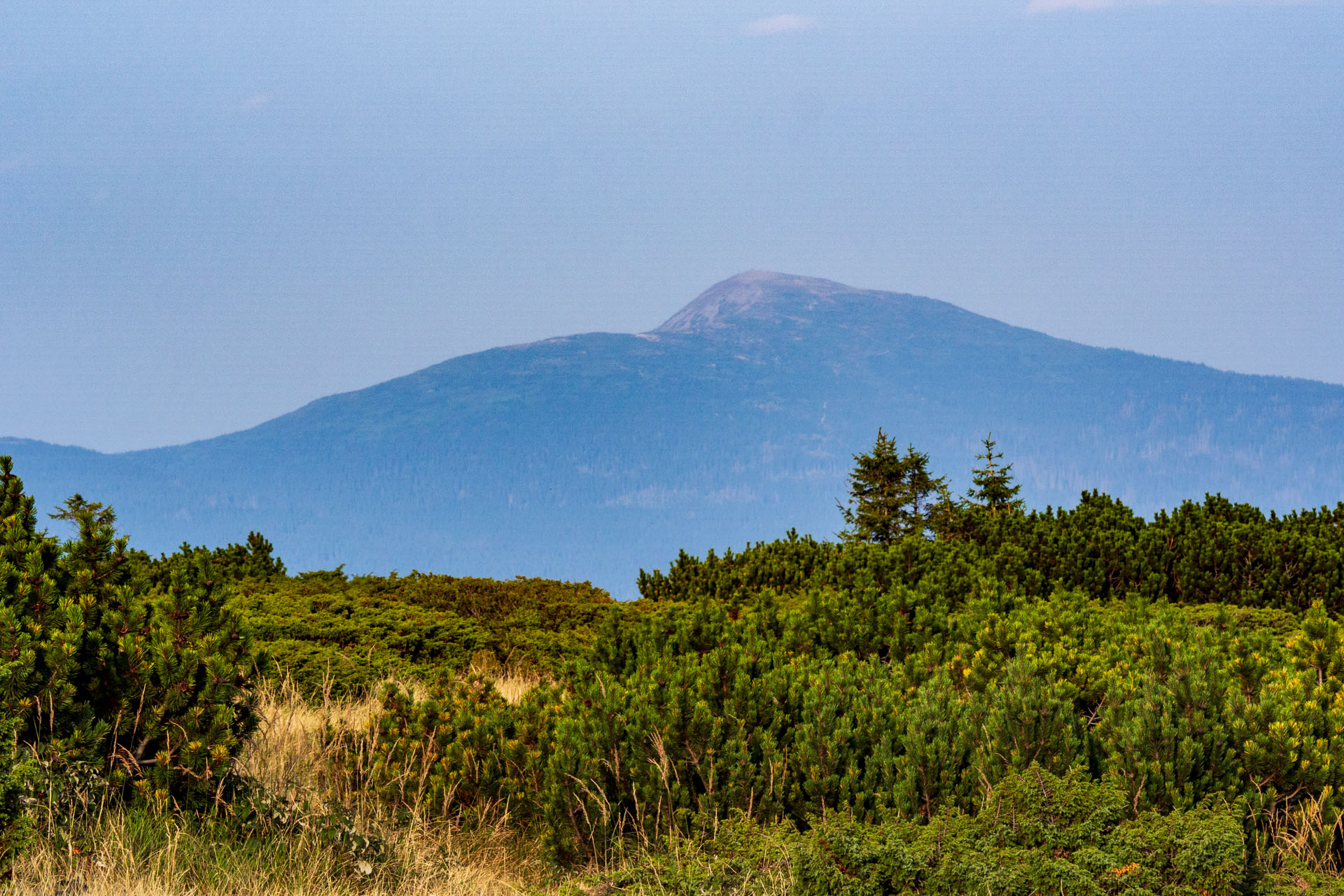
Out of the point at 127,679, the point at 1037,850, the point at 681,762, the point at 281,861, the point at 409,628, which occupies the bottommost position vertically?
the point at 281,861

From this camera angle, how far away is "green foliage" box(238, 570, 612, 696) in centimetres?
866

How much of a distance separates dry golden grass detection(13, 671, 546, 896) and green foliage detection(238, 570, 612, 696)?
214 centimetres

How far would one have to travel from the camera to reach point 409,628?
9781mm

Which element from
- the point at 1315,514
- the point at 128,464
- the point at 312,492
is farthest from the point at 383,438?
the point at 1315,514

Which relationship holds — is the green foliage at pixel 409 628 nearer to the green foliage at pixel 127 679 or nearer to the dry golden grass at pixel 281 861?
the dry golden grass at pixel 281 861

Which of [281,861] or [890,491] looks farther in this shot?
[890,491]

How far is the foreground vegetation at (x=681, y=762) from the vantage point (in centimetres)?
416

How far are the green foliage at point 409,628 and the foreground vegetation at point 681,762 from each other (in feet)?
5.80

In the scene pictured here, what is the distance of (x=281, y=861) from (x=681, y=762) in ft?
5.86

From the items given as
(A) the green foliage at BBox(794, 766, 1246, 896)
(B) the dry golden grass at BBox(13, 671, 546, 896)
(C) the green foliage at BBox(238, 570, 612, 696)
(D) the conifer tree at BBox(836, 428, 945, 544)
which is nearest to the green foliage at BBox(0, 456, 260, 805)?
(B) the dry golden grass at BBox(13, 671, 546, 896)

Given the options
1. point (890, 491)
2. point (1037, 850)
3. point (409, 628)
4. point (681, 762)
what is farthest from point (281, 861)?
point (890, 491)

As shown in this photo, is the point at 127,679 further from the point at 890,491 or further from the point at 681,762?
the point at 890,491

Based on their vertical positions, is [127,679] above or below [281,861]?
above

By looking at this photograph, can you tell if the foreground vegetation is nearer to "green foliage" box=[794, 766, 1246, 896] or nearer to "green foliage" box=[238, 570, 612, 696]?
"green foliage" box=[794, 766, 1246, 896]
